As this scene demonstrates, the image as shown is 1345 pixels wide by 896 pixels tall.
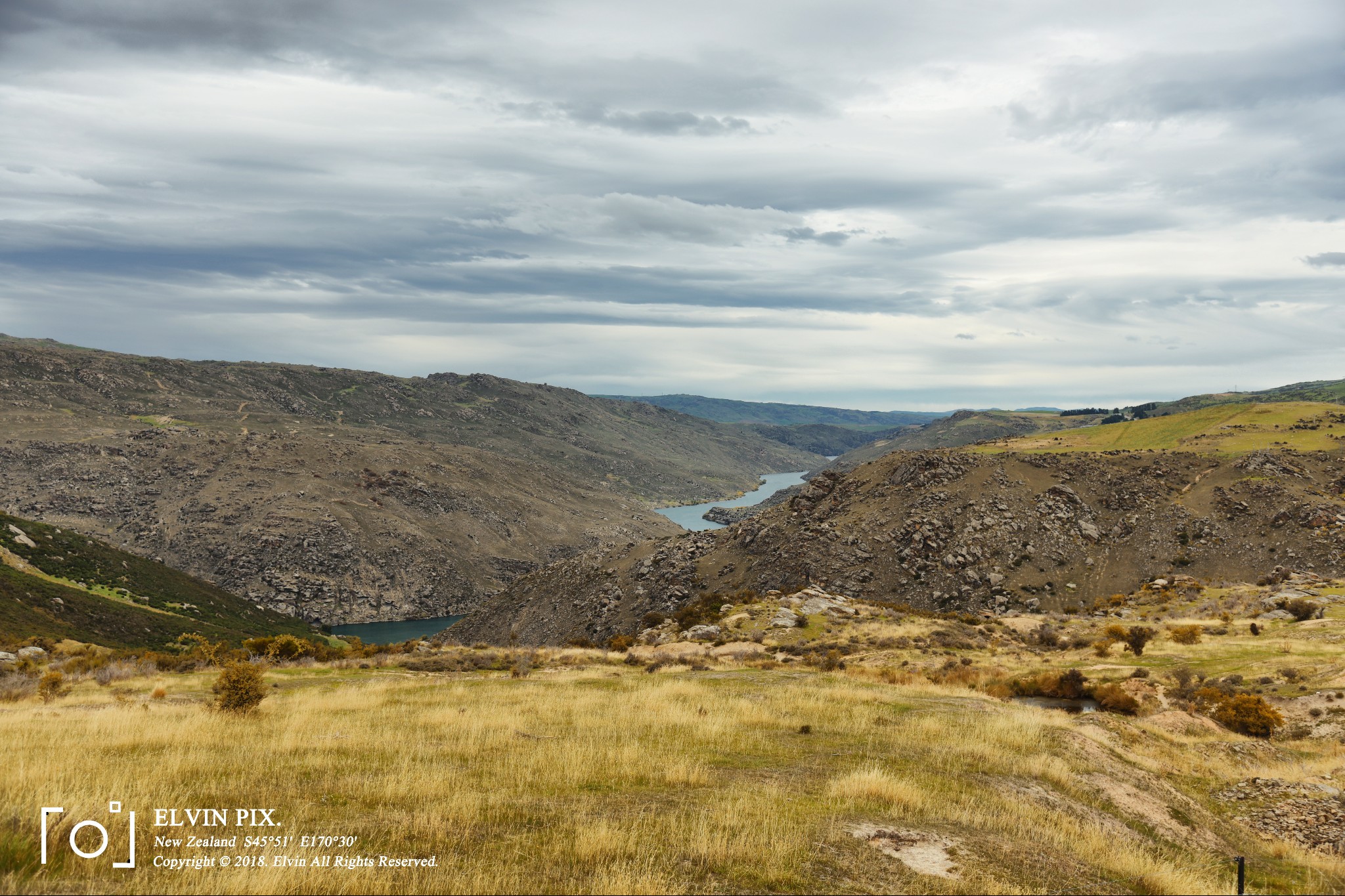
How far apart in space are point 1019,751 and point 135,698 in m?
23.4

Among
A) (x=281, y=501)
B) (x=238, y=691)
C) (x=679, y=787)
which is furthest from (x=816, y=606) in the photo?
(x=281, y=501)

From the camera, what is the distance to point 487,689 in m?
22.2

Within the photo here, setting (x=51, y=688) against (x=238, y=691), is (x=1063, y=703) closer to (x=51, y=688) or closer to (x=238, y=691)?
(x=238, y=691)

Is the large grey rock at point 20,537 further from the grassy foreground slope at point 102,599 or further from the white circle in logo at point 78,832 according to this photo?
the white circle in logo at point 78,832

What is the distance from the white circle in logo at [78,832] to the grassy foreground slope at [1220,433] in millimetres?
88329

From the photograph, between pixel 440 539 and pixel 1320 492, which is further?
pixel 440 539

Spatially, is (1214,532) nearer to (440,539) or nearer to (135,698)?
(135,698)

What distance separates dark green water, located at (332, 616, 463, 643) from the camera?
98.9m

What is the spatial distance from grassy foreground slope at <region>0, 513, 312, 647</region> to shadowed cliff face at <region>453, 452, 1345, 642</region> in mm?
28065

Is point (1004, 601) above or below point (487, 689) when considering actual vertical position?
below

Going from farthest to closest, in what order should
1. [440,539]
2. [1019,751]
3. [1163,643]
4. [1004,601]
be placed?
[440,539] → [1004,601] → [1163,643] → [1019,751]

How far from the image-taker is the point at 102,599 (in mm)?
64375

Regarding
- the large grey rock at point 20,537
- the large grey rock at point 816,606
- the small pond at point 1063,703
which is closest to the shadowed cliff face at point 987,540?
the large grey rock at point 816,606

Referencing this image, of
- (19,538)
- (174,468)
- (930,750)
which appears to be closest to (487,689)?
(930,750)
